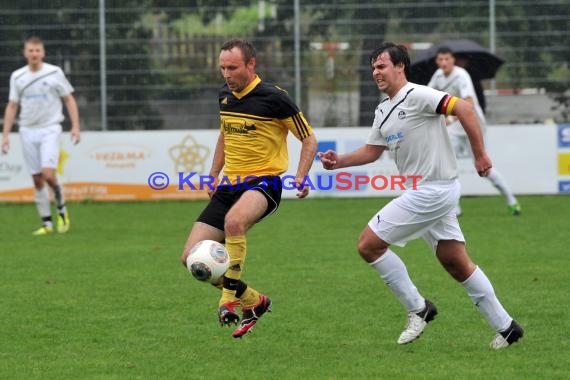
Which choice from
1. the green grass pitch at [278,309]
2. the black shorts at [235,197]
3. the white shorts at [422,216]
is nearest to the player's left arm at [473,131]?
the white shorts at [422,216]

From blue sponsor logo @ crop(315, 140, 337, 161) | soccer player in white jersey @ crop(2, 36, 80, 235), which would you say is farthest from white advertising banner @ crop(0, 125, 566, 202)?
soccer player in white jersey @ crop(2, 36, 80, 235)

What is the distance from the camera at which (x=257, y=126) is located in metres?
7.70

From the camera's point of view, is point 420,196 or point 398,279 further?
point 398,279

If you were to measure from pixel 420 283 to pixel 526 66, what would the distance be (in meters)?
10.4

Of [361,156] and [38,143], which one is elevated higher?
[361,156]

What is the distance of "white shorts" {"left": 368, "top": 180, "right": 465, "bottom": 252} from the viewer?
7.14 meters

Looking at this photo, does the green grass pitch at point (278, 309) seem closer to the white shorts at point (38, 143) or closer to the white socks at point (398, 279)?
the white socks at point (398, 279)

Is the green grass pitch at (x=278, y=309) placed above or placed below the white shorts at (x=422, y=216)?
below

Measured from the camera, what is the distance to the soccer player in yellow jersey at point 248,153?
752 cm

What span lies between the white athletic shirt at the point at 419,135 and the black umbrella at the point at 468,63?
10291mm

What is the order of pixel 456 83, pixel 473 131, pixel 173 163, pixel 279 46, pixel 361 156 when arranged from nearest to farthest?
1. pixel 473 131
2. pixel 361 156
3. pixel 456 83
4. pixel 173 163
5. pixel 279 46

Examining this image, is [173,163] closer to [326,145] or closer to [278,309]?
[326,145]

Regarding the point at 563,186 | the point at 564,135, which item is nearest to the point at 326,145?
the point at 564,135

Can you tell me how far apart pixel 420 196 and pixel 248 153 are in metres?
1.25
